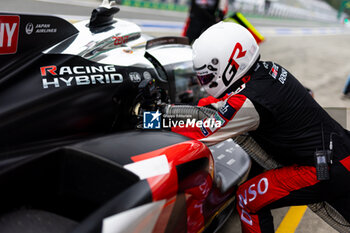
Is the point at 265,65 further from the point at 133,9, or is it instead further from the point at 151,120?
the point at 133,9

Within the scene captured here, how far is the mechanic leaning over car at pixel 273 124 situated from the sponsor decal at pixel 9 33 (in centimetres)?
98

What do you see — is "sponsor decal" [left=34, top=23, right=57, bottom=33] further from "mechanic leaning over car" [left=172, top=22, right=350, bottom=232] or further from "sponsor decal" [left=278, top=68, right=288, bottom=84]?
"sponsor decal" [left=278, top=68, right=288, bottom=84]

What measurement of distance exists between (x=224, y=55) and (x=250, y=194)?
2.92ft

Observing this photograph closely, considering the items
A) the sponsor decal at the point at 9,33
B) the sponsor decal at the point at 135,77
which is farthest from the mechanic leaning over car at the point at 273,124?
the sponsor decal at the point at 9,33

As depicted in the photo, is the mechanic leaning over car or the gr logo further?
the gr logo

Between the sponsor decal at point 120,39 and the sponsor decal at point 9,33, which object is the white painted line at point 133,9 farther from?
the sponsor decal at point 9,33

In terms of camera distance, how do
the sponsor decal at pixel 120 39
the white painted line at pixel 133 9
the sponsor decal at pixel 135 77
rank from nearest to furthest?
1. the sponsor decal at pixel 135 77
2. the sponsor decal at pixel 120 39
3. the white painted line at pixel 133 9

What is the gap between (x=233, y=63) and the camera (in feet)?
6.15

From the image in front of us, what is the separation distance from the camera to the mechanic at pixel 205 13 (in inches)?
208

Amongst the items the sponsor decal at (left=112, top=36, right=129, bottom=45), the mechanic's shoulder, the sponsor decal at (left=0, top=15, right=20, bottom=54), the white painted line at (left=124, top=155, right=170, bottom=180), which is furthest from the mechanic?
the white painted line at (left=124, top=155, right=170, bottom=180)

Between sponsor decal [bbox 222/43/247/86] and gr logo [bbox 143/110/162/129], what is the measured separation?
46 cm

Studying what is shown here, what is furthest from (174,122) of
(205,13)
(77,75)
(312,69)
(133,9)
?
(133,9)

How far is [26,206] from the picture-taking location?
1.57 metres

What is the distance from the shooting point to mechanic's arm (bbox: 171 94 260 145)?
5.87 feet
